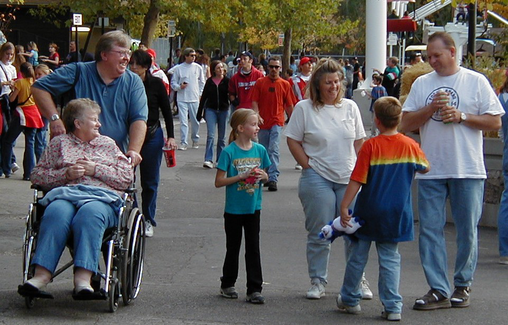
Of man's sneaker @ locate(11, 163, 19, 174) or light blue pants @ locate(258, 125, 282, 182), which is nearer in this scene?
light blue pants @ locate(258, 125, 282, 182)

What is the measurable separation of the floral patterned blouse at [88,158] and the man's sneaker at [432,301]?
2226 millimetres

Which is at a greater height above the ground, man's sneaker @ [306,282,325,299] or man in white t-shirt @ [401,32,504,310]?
man in white t-shirt @ [401,32,504,310]

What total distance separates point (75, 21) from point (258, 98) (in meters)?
16.4

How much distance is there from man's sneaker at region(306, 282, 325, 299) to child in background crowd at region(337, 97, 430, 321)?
0.73 meters

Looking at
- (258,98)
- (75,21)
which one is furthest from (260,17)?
(258,98)

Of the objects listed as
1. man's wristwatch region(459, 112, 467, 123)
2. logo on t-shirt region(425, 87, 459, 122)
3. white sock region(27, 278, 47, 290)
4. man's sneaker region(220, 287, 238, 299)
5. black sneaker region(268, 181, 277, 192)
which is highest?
logo on t-shirt region(425, 87, 459, 122)

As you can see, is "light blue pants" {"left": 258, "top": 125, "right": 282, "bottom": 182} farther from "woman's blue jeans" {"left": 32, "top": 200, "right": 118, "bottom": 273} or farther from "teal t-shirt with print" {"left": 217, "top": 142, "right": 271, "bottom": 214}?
"woman's blue jeans" {"left": 32, "top": 200, "right": 118, "bottom": 273}

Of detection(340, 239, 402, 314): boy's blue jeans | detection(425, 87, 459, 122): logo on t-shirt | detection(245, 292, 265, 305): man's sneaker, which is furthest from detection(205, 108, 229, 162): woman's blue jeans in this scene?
detection(340, 239, 402, 314): boy's blue jeans

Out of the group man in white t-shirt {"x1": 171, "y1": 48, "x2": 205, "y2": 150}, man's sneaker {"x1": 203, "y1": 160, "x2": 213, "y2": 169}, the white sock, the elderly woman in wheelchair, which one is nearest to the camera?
the white sock

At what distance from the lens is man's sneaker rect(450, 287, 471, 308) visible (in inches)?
270

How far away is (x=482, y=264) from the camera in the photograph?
8.65 m

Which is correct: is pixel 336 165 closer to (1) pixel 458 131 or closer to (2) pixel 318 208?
(2) pixel 318 208

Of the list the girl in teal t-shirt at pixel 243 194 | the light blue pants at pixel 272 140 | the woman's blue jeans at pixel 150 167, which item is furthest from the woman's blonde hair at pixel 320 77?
the light blue pants at pixel 272 140

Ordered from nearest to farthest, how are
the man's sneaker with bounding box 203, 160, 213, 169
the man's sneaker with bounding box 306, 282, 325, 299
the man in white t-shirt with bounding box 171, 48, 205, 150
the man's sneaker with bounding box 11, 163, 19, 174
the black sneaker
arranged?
the man's sneaker with bounding box 306, 282, 325, 299, the black sneaker, the man's sneaker with bounding box 11, 163, 19, 174, the man's sneaker with bounding box 203, 160, 213, 169, the man in white t-shirt with bounding box 171, 48, 205, 150
